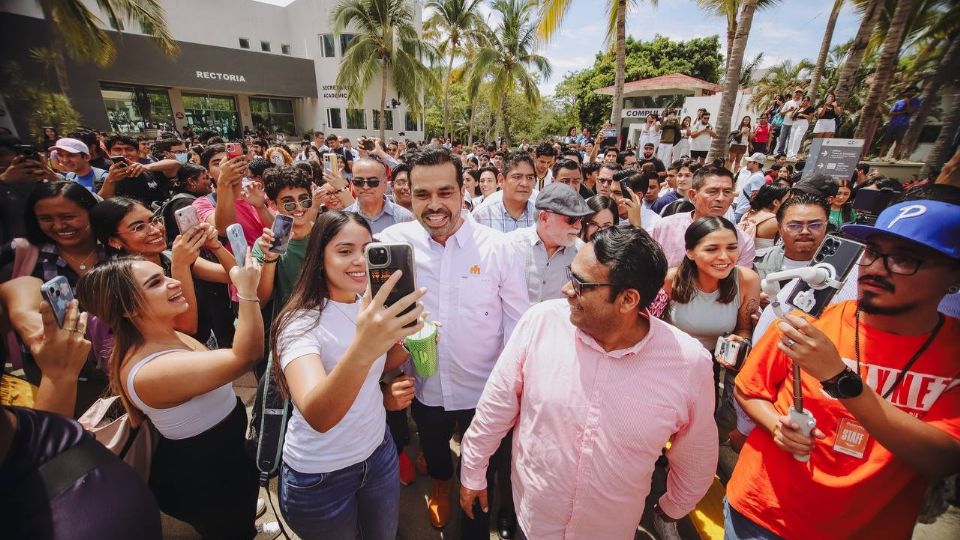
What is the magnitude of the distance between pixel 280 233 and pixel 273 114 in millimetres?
30823

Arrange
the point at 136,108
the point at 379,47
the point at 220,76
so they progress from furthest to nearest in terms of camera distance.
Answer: the point at 220,76 → the point at 136,108 → the point at 379,47

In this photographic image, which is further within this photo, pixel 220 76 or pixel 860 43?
pixel 220 76

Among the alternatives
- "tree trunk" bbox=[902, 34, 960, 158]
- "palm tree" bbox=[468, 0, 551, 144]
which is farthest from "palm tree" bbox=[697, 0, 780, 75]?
"palm tree" bbox=[468, 0, 551, 144]

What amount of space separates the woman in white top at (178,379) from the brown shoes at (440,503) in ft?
4.15

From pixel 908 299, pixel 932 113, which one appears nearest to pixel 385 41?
pixel 908 299

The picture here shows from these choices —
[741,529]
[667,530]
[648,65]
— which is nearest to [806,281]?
[741,529]

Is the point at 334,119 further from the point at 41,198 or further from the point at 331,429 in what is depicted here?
the point at 331,429

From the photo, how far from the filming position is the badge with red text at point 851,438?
4.72 ft

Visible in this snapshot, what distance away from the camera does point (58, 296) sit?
5.01ft

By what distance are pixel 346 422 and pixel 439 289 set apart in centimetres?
96

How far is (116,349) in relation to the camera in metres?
1.76

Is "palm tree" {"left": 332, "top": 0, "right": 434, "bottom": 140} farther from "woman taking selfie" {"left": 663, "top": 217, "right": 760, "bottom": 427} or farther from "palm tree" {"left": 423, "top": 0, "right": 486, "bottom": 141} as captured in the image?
"woman taking selfie" {"left": 663, "top": 217, "right": 760, "bottom": 427}

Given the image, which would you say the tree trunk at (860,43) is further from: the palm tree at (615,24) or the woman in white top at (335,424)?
the woman in white top at (335,424)

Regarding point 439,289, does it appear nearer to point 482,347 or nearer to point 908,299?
point 482,347
